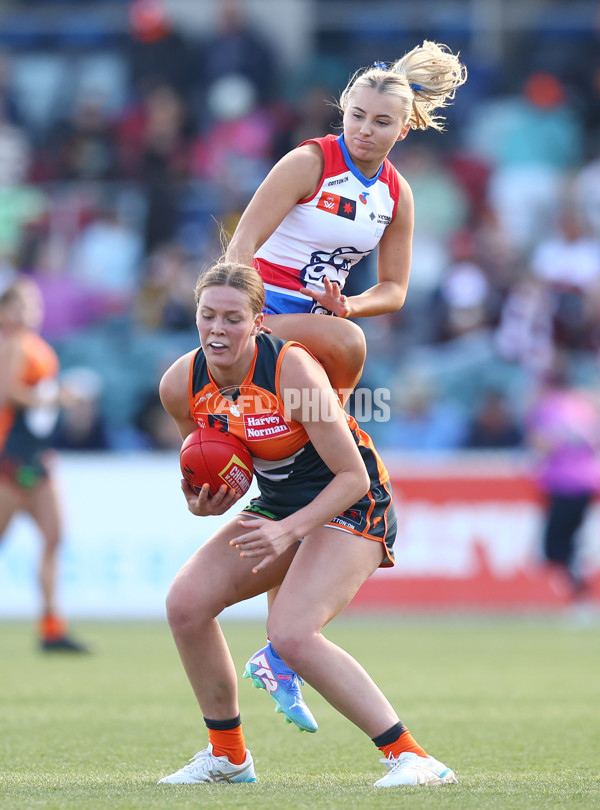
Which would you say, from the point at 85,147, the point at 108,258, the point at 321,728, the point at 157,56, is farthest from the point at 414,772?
the point at 157,56

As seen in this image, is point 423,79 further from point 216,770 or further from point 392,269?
point 216,770

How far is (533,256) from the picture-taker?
13516 mm

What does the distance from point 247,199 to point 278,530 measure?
9.97m

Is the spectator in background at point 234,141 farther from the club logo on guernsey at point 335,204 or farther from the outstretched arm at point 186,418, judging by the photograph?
the outstretched arm at point 186,418

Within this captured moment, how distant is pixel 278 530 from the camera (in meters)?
4.23

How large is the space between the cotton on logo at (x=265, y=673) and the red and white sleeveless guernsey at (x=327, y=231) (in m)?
1.30

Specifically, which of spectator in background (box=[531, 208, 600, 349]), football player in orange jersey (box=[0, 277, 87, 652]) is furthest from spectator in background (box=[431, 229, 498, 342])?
football player in orange jersey (box=[0, 277, 87, 652])

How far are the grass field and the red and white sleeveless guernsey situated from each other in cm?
179

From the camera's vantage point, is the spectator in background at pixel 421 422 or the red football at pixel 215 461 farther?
the spectator in background at pixel 421 422

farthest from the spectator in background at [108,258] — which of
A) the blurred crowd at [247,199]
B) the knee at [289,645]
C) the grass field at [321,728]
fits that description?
the knee at [289,645]

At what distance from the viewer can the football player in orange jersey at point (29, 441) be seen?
29.0 feet

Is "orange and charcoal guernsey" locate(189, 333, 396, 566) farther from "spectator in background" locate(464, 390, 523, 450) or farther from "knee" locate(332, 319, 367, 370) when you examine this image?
"spectator in background" locate(464, 390, 523, 450)

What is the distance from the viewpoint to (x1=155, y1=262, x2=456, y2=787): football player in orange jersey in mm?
4348

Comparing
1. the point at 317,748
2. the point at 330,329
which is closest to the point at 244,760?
the point at 317,748
